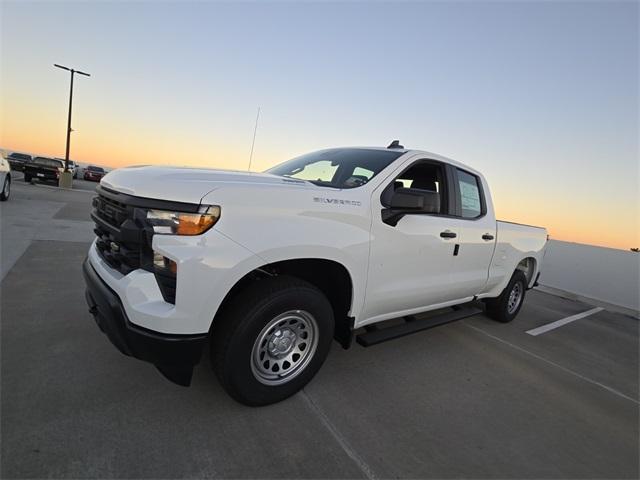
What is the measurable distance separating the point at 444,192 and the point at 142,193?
2.80m

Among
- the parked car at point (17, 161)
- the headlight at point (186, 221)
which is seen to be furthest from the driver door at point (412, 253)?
the parked car at point (17, 161)

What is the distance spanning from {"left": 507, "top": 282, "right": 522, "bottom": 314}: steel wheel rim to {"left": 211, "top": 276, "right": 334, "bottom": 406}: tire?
370cm

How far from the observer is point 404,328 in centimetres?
332

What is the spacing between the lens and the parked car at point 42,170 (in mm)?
17656

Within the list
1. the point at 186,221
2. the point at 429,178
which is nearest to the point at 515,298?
the point at 429,178

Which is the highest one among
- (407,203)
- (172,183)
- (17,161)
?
(407,203)

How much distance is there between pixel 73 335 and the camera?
3.09 m

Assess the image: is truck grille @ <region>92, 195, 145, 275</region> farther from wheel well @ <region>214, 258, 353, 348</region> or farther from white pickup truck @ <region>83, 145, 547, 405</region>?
wheel well @ <region>214, 258, 353, 348</region>

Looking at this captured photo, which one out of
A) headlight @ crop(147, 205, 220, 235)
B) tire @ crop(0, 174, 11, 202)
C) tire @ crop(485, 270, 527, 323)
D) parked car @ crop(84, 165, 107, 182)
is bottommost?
parked car @ crop(84, 165, 107, 182)

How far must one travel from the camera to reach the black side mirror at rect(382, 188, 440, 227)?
8.55 feet

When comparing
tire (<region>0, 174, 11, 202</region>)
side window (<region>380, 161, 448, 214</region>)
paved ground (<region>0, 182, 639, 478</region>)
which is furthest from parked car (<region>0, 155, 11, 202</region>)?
side window (<region>380, 161, 448, 214</region>)

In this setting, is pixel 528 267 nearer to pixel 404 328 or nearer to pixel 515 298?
pixel 515 298

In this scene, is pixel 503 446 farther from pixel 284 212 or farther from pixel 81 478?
pixel 81 478

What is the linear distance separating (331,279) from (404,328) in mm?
1049
